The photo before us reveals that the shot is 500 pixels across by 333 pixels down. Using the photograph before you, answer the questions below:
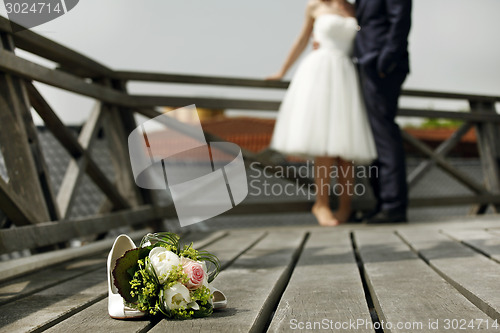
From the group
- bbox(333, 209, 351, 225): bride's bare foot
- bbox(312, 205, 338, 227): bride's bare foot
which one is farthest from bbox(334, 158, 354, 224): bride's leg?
bbox(312, 205, 338, 227): bride's bare foot

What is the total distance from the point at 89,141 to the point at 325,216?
4.67 feet

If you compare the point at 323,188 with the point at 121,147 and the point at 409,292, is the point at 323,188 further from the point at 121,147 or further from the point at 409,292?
the point at 409,292

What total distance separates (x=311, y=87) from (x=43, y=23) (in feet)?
5.36

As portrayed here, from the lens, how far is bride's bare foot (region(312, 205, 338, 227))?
3303 millimetres

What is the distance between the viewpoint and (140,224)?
3246 mm

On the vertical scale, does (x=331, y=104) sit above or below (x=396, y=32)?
below

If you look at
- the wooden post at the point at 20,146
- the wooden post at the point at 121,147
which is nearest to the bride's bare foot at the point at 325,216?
the wooden post at the point at 121,147

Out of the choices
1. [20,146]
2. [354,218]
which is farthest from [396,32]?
[20,146]

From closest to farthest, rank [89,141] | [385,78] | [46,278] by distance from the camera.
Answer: [46,278] < [89,141] < [385,78]

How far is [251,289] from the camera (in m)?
1.42

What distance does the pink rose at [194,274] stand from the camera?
1117 mm

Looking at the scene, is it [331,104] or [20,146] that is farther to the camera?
[331,104]

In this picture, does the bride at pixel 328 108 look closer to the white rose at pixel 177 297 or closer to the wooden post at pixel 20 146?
the wooden post at pixel 20 146

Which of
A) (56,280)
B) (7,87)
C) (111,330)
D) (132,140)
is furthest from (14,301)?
(132,140)
